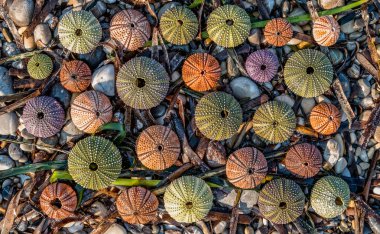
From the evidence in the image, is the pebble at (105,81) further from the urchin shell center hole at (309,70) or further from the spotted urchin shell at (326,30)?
the spotted urchin shell at (326,30)

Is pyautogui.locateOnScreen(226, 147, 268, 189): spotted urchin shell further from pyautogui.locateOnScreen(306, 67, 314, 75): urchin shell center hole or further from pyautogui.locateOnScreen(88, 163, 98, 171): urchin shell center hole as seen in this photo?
pyautogui.locateOnScreen(88, 163, 98, 171): urchin shell center hole

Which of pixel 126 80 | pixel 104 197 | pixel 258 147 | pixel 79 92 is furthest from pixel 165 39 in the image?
pixel 104 197

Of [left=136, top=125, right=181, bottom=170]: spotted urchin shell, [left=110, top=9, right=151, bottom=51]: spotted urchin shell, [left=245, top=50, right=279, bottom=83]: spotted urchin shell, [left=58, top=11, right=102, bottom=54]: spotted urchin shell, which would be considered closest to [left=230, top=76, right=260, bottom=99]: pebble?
[left=245, top=50, right=279, bottom=83]: spotted urchin shell

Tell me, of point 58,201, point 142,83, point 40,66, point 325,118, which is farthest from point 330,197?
point 40,66

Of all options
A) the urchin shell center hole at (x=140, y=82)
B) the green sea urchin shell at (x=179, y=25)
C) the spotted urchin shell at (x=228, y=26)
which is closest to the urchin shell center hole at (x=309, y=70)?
the spotted urchin shell at (x=228, y=26)

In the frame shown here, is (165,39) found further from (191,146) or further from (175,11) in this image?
(191,146)

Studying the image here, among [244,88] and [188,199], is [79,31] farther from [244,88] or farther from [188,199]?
[188,199]
